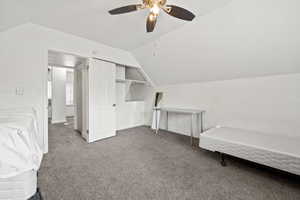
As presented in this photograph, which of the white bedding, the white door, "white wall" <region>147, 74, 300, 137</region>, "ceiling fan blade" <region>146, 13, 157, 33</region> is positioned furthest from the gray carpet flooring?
"ceiling fan blade" <region>146, 13, 157, 33</region>

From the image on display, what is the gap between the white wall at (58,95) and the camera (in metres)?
4.95

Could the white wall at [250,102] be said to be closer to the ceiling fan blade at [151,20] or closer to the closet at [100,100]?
the closet at [100,100]

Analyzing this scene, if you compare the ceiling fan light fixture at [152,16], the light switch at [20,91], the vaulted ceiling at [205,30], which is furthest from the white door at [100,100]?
the ceiling fan light fixture at [152,16]

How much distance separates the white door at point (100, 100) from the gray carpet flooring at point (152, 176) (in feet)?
1.61

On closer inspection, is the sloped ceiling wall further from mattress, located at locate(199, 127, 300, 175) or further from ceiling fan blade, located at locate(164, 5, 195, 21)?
mattress, located at locate(199, 127, 300, 175)

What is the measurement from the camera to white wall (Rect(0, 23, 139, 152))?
2047 millimetres

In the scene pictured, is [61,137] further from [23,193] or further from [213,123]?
[213,123]

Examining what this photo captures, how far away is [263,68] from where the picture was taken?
2377 mm

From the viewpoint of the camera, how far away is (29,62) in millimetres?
2225

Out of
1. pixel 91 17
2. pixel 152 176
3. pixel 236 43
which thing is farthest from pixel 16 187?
pixel 236 43

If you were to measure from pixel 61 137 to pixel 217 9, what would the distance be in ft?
13.9

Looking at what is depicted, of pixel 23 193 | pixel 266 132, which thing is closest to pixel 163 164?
pixel 23 193

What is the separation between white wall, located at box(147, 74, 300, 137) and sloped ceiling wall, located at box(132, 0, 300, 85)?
193mm

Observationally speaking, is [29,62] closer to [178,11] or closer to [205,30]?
[178,11]
